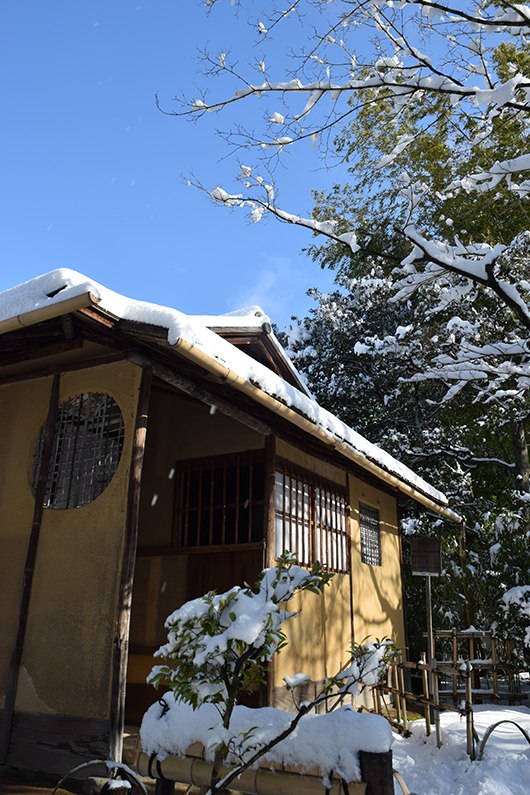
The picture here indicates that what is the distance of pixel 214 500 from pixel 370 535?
279 cm

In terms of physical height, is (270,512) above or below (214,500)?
below

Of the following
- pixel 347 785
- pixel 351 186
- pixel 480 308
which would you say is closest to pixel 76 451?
pixel 347 785

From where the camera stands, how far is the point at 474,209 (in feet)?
35.5

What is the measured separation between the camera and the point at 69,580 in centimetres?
447

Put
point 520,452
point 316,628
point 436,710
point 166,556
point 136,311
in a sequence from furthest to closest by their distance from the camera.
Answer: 1. point 520,452
2. point 166,556
3. point 316,628
4. point 436,710
5. point 136,311

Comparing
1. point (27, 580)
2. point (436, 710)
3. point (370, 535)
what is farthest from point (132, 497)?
point (370, 535)

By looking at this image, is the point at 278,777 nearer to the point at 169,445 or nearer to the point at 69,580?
the point at 69,580

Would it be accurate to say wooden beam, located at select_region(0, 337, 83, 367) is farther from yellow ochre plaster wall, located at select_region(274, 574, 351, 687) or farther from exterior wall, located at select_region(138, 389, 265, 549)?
yellow ochre plaster wall, located at select_region(274, 574, 351, 687)

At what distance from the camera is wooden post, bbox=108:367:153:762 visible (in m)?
3.88

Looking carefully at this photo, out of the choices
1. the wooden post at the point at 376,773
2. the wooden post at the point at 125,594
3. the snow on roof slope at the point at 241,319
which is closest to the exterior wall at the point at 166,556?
the snow on roof slope at the point at 241,319

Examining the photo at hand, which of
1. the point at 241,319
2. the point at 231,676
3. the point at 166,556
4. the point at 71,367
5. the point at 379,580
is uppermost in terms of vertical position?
the point at 241,319

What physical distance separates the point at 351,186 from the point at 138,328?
9005 millimetres

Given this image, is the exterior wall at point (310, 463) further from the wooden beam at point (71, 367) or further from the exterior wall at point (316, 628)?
the wooden beam at point (71, 367)

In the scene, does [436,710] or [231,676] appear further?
[436,710]
